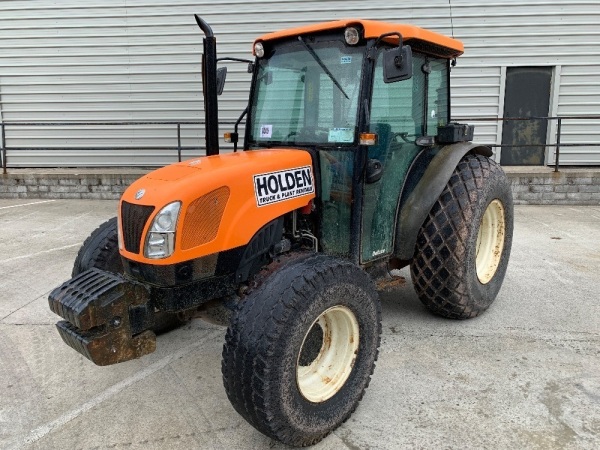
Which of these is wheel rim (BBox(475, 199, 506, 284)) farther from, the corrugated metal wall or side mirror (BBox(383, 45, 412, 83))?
the corrugated metal wall

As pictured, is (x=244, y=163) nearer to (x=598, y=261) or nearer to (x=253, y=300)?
(x=253, y=300)

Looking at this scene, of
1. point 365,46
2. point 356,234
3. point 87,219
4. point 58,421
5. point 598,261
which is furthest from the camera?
point 87,219

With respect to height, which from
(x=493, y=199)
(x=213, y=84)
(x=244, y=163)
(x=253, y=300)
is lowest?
(x=253, y=300)

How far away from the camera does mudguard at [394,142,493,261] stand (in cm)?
341

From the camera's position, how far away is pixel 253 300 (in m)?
2.28

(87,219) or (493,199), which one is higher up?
(493,199)

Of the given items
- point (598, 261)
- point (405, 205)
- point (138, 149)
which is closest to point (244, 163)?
point (405, 205)

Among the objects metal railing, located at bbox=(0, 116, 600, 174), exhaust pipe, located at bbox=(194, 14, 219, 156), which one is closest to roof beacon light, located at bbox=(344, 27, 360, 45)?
exhaust pipe, located at bbox=(194, 14, 219, 156)

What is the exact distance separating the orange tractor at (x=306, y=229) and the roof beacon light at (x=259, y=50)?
62mm

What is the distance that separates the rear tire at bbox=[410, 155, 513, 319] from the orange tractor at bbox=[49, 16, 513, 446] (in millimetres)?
11

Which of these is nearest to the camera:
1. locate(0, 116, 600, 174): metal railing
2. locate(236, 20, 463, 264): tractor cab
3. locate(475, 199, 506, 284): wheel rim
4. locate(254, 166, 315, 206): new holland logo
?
locate(254, 166, 315, 206): new holland logo

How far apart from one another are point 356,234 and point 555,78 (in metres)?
7.49

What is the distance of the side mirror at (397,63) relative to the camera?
2.56 m

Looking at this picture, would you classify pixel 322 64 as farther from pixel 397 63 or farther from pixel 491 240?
pixel 491 240
